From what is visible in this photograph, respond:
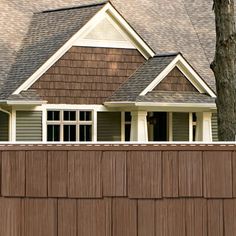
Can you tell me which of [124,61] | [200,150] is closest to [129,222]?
[200,150]

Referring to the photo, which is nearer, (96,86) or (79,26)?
(79,26)

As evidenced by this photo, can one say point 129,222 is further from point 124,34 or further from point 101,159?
point 124,34

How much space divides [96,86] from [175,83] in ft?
6.65

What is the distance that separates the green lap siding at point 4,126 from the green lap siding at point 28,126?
0.33 meters

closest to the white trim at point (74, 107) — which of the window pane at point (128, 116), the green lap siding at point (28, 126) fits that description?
the green lap siding at point (28, 126)

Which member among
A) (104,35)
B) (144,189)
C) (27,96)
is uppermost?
(104,35)

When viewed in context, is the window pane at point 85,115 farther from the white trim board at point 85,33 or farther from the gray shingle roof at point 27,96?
the white trim board at point 85,33

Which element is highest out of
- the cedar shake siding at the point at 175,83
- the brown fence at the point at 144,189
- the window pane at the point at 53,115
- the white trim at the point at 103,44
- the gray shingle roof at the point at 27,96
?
the white trim at the point at 103,44

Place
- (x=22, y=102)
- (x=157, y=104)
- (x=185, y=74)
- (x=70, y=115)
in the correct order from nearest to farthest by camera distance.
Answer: (x=22, y=102) → (x=157, y=104) → (x=70, y=115) → (x=185, y=74)

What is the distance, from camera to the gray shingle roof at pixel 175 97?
24.9 meters

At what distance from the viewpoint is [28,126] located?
80.0 ft

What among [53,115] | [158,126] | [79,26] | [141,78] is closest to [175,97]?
[141,78]

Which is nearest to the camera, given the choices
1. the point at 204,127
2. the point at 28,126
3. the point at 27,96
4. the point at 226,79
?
the point at 226,79

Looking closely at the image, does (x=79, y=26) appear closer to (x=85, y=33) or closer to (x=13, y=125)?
(x=85, y=33)
